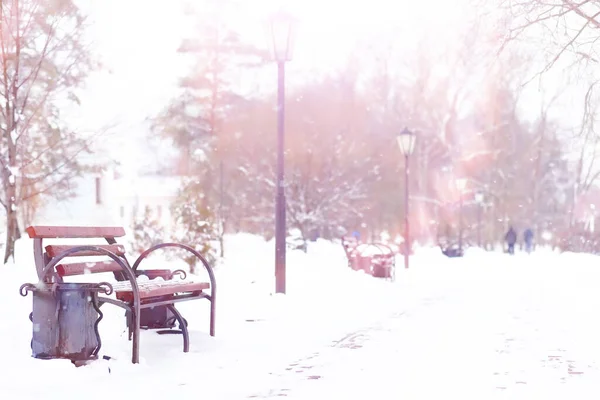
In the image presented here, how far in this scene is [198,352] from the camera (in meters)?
8.09

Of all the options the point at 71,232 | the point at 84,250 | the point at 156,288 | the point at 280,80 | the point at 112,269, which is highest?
the point at 280,80

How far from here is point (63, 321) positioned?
6.84 meters

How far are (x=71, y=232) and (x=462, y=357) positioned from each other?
12.5ft

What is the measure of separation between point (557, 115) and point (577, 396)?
49.9 metres

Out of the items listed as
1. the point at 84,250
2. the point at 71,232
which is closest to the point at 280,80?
the point at 71,232

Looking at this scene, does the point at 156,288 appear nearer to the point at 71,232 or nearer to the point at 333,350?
the point at 71,232

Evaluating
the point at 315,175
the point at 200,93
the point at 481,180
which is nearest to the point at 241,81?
the point at 200,93

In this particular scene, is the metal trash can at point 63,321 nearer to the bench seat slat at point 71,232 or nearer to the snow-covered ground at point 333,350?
the snow-covered ground at point 333,350

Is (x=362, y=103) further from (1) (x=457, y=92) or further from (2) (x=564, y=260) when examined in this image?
(2) (x=564, y=260)

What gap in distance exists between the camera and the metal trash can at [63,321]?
6.80 metres

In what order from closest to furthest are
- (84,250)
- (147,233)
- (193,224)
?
(84,250) → (193,224) → (147,233)

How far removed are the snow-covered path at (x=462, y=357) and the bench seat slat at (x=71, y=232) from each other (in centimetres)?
217

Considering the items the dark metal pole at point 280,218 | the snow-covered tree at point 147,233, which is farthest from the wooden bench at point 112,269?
the snow-covered tree at point 147,233

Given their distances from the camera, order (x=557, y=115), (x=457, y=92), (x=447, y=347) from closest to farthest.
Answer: (x=447, y=347), (x=457, y=92), (x=557, y=115)
